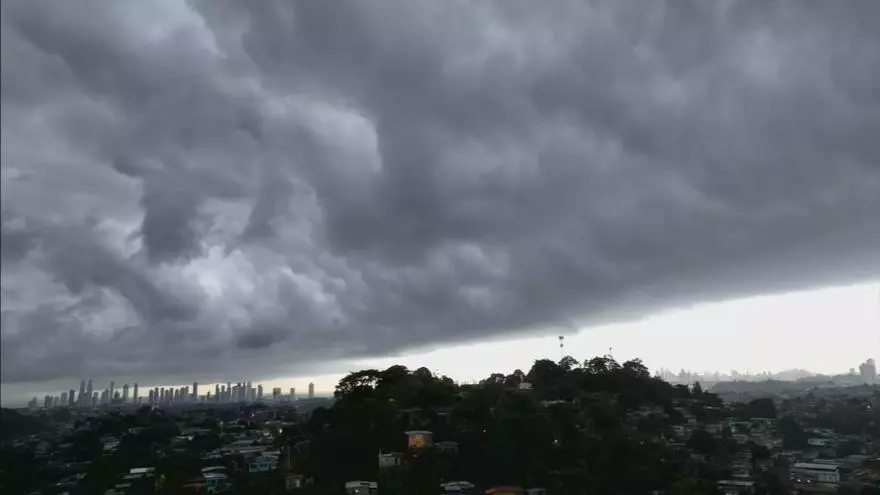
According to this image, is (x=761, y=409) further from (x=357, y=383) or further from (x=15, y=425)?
(x=15, y=425)

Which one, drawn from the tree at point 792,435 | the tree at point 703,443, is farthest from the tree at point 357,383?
the tree at point 792,435

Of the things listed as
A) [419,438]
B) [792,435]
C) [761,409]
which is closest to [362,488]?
[419,438]

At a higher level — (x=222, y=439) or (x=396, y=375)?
(x=396, y=375)

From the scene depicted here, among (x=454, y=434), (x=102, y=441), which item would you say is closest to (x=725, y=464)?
(x=454, y=434)

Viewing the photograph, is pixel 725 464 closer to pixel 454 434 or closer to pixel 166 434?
pixel 454 434

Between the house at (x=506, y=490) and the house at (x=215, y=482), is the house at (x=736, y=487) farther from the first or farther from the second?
the house at (x=215, y=482)

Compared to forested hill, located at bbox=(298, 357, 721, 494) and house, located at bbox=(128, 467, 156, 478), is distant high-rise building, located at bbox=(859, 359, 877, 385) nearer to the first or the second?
forested hill, located at bbox=(298, 357, 721, 494)
